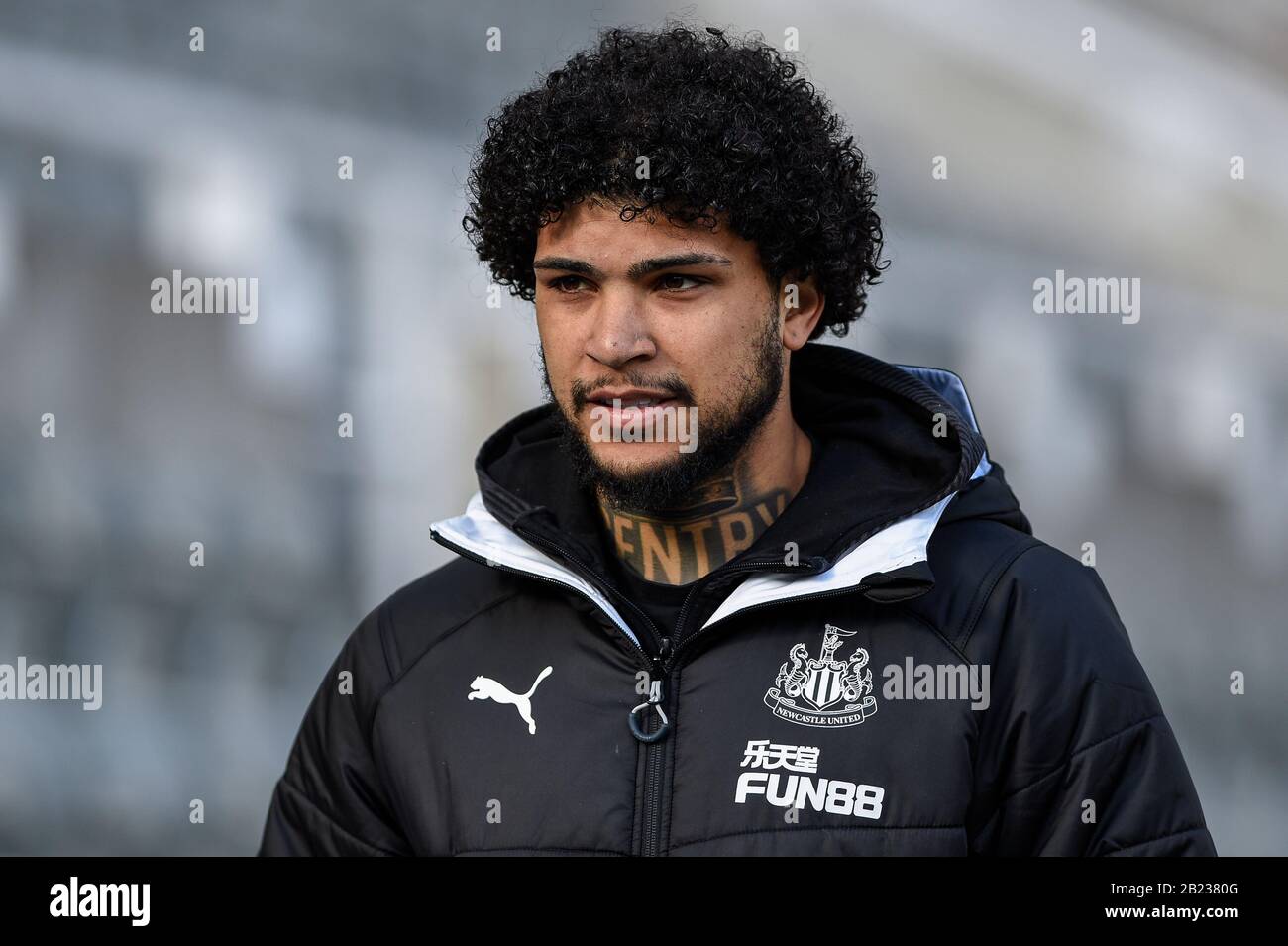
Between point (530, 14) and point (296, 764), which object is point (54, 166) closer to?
point (530, 14)

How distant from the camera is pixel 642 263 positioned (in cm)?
250

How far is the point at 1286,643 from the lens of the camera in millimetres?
5164

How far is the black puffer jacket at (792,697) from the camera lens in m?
2.33

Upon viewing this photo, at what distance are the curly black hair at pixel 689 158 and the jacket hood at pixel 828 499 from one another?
25cm

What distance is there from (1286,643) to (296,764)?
3.62 metres

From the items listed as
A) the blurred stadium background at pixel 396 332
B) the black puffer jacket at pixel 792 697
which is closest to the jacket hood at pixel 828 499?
the black puffer jacket at pixel 792 697

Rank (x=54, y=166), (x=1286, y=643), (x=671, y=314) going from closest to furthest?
(x=671, y=314), (x=54, y=166), (x=1286, y=643)

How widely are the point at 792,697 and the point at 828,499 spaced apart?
0.37 m

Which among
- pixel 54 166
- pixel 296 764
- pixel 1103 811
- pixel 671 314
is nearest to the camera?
pixel 1103 811

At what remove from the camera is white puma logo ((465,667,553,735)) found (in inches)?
99.3

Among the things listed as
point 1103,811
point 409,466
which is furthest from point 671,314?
point 409,466

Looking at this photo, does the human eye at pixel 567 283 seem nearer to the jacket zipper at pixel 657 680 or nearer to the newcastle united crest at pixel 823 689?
the jacket zipper at pixel 657 680

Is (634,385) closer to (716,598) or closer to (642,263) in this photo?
(642,263)
